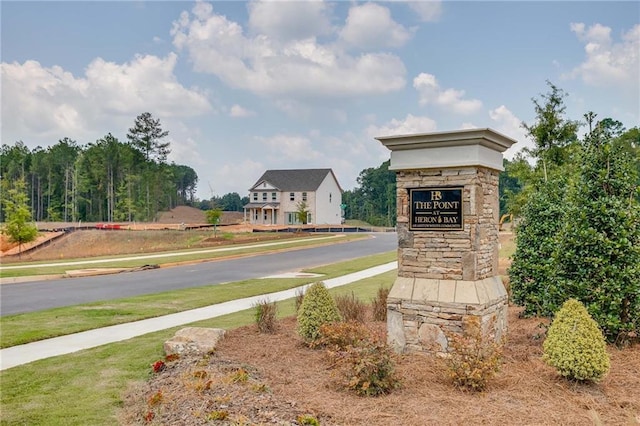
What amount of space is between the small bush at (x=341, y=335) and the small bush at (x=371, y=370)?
269 millimetres

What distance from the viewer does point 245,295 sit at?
586 inches

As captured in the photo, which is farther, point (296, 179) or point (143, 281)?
point (296, 179)

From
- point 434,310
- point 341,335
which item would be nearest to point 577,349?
point 434,310

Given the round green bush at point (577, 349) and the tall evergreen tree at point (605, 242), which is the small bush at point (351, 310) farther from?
the round green bush at point (577, 349)

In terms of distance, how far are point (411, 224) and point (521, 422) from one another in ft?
11.3

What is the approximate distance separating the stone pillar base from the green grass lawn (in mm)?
3820

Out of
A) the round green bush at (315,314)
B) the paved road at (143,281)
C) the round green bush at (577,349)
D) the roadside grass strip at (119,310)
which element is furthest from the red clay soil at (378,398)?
the paved road at (143,281)

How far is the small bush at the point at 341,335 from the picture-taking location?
6445 millimetres

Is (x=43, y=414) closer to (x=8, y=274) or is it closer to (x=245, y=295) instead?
(x=245, y=295)

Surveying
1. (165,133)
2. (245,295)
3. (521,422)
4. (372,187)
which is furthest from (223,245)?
(372,187)

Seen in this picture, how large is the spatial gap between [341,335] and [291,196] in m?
55.8

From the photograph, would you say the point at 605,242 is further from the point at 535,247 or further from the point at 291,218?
the point at 291,218

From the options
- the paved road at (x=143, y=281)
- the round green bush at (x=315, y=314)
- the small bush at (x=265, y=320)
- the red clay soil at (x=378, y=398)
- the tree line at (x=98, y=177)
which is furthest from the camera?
the tree line at (x=98, y=177)

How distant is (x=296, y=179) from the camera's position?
64.0 meters
